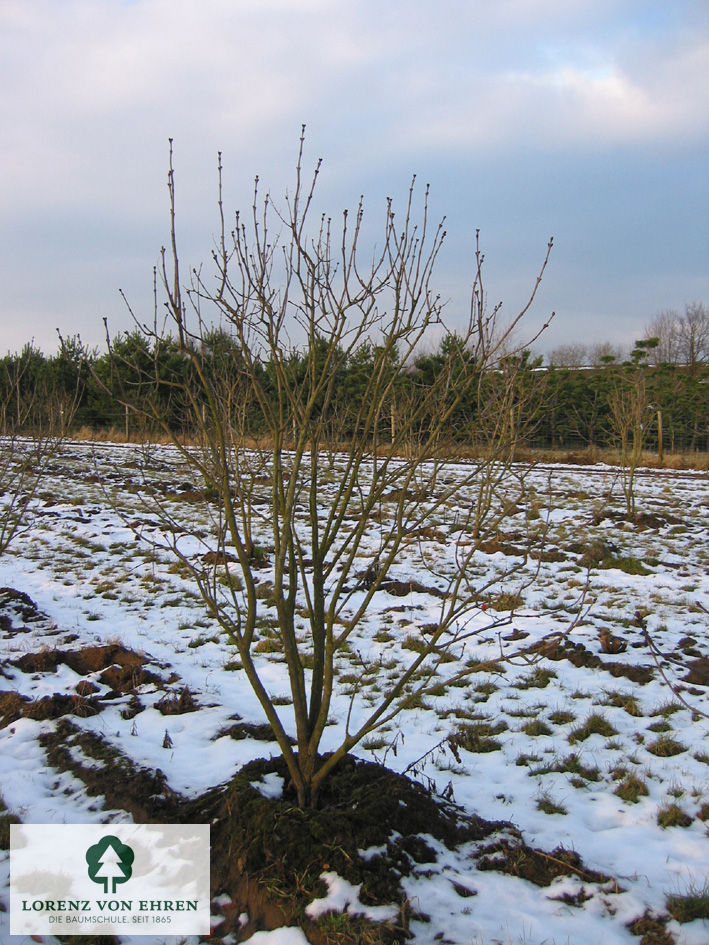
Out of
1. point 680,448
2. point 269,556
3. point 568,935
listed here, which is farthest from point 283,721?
point 680,448

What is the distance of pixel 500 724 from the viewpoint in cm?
403

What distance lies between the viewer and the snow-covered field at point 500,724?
242cm

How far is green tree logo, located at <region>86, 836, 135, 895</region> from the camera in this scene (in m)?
2.57

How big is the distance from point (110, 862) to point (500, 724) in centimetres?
240

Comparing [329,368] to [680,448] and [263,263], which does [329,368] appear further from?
[680,448]

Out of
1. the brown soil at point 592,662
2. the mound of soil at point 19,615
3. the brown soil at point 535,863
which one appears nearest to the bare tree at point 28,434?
the mound of soil at point 19,615

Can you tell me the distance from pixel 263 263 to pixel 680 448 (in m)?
25.2

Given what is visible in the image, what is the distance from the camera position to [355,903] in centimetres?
228

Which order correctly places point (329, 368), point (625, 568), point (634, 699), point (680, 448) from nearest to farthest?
1. point (329, 368)
2. point (634, 699)
3. point (625, 568)
4. point (680, 448)

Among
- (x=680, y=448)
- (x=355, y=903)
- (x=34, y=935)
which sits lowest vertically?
(x=34, y=935)

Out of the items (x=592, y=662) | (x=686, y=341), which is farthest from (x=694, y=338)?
(x=592, y=662)

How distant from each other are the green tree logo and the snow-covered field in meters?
0.20

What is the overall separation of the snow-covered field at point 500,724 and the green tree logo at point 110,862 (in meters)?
0.20

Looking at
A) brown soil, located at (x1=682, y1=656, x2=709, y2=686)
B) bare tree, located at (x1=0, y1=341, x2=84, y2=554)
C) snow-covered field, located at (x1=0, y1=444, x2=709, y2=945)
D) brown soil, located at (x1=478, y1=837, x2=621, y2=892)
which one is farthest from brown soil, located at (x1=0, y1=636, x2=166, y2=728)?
brown soil, located at (x1=682, y1=656, x2=709, y2=686)
